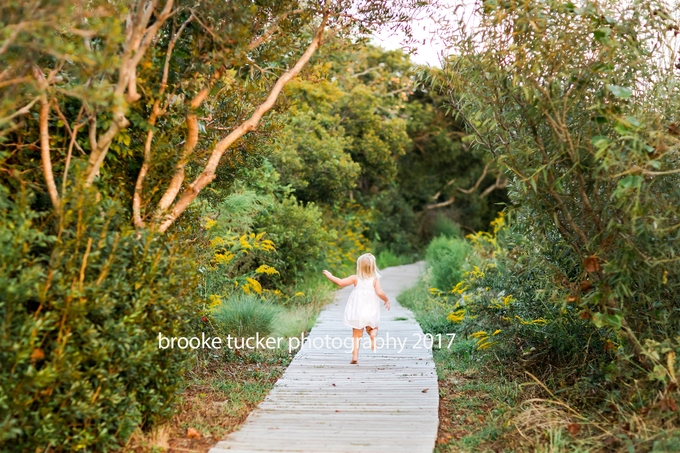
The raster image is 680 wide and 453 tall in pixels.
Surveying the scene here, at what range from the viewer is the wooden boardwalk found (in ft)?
15.8

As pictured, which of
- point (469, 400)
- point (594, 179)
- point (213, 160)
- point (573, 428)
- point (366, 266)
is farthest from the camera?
point (366, 266)

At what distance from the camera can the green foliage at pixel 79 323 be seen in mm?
3742

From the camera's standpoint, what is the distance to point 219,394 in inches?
255

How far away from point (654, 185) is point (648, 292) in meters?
0.80

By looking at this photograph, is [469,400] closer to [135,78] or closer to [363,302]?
[363,302]

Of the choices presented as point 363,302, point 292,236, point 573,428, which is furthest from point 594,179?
point 292,236

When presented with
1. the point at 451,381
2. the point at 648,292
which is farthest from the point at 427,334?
the point at 648,292

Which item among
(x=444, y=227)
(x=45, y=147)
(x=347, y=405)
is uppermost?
(x=444, y=227)

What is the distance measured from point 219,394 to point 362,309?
1.93m

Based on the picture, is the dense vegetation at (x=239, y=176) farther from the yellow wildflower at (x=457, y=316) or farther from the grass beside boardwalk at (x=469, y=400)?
the yellow wildflower at (x=457, y=316)

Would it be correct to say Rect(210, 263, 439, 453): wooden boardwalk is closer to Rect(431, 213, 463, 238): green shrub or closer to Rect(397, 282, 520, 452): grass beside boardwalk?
Rect(397, 282, 520, 452): grass beside boardwalk

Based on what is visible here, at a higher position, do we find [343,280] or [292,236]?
[292,236]

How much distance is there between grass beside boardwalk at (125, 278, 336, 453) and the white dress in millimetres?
898

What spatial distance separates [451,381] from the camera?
→ 7.23 m
